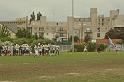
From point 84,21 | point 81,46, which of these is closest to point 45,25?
point 84,21

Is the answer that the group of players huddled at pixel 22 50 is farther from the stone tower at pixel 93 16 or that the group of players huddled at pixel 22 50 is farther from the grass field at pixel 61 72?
the stone tower at pixel 93 16

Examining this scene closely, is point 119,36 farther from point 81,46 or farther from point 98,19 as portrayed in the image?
point 81,46

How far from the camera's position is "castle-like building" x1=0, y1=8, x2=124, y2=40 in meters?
182

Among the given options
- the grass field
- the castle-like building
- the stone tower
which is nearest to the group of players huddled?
the grass field

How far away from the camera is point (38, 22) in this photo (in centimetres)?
19038

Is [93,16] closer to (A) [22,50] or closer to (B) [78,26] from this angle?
(B) [78,26]

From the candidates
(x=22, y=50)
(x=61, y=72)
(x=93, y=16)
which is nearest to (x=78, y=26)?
(x=93, y=16)

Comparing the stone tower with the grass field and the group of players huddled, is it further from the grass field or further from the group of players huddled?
the grass field

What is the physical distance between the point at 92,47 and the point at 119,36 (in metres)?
63.2

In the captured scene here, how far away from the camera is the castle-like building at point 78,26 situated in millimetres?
182125

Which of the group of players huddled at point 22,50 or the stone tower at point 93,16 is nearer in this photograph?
the group of players huddled at point 22,50

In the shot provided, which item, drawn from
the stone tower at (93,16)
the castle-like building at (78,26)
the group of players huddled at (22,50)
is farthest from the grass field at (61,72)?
the stone tower at (93,16)

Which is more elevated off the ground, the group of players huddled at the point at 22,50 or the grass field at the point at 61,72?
the group of players huddled at the point at 22,50

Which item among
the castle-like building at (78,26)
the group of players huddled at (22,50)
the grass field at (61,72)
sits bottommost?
the grass field at (61,72)
